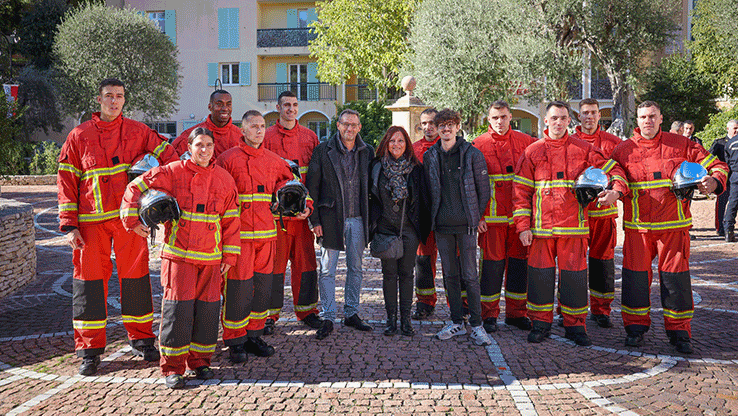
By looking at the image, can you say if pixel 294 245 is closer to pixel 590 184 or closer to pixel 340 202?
pixel 340 202

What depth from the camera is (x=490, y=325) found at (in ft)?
21.0

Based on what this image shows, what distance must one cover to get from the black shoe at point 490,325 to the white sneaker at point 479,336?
0.37 m

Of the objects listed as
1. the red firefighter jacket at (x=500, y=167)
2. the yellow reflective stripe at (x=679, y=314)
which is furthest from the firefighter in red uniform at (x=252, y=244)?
the yellow reflective stripe at (x=679, y=314)

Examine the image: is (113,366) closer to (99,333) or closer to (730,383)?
(99,333)

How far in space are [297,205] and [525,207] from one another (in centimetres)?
217

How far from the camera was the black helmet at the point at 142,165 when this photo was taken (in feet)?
17.2

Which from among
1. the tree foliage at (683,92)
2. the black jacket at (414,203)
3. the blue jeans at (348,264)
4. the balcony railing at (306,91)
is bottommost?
the blue jeans at (348,264)

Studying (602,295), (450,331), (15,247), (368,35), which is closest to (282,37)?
(368,35)

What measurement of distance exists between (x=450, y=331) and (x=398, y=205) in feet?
4.34

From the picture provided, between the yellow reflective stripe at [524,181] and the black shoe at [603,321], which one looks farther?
the black shoe at [603,321]

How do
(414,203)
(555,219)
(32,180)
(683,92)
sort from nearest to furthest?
(555,219), (414,203), (683,92), (32,180)

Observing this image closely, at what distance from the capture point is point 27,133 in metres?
30.0

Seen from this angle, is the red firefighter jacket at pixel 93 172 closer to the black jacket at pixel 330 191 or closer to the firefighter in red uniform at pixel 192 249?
the firefighter in red uniform at pixel 192 249

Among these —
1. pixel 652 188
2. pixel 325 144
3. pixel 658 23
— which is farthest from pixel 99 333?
pixel 658 23
